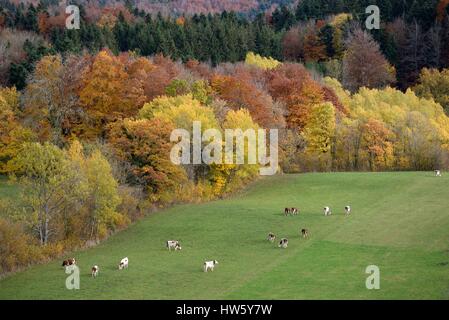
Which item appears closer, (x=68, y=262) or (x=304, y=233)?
(x=68, y=262)

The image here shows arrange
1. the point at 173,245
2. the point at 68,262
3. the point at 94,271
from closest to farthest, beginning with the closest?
the point at 94,271 → the point at 68,262 → the point at 173,245

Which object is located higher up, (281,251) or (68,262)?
(68,262)

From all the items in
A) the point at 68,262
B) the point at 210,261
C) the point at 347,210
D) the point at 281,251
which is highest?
the point at 210,261

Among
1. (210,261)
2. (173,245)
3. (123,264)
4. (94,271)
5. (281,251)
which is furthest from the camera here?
(173,245)

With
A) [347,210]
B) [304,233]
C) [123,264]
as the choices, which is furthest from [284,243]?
[347,210]

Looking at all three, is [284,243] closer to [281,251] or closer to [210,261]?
[281,251]

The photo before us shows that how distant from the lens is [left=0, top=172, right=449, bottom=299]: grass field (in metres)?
47.3

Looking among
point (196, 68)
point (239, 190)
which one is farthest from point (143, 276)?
point (196, 68)

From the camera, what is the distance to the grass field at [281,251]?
155 ft

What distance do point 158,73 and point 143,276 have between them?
52.0 meters

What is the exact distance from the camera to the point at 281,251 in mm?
57031

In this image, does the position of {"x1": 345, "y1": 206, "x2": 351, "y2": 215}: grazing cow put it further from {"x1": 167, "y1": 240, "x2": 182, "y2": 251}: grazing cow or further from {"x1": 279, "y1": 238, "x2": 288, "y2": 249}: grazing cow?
{"x1": 167, "y1": 240, "x2": 182, "y2": 251}: grazing cow

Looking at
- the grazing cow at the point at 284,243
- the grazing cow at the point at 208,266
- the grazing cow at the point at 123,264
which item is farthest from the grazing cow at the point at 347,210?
the grazing cow at the point at 123,264

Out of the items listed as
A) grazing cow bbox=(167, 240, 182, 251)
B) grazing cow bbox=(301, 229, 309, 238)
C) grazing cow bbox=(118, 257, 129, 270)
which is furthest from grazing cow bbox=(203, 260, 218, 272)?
grazing cow bbox=(301, 229, 309, 238)
